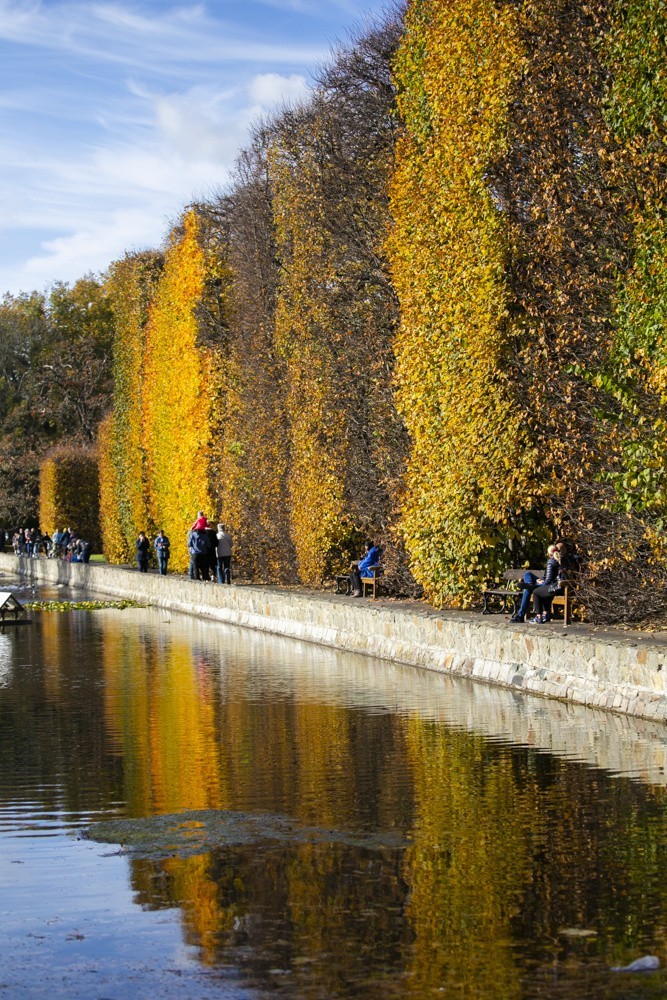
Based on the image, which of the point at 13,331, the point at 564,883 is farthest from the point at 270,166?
the point at 13,331

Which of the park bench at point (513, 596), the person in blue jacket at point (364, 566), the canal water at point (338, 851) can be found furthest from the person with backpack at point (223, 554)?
the canal water at point (338, 851)

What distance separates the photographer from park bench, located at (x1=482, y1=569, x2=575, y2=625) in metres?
18.9

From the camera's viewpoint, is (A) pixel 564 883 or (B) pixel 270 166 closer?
(A) pixel 564 883

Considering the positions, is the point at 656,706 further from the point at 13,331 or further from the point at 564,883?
the point at 13,331

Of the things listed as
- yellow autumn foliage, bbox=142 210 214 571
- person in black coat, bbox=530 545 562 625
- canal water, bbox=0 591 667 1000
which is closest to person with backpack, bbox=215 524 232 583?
yellow autumn foliage, bbox=142 210 214 571

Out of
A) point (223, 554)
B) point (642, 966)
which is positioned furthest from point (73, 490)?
point (642, 966)

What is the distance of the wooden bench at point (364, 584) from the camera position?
89.2 feet

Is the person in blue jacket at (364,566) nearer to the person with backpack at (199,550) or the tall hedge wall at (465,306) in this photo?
the tall hedge wall at (465,306)

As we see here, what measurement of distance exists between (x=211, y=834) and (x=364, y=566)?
61.5ft

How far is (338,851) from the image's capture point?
8.45 metres

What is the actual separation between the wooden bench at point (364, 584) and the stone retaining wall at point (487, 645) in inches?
23.5

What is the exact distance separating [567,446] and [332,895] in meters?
11.8

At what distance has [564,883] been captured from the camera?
7582 mm

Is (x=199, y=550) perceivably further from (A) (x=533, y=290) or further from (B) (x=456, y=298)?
(A) (x=533, y=290)
